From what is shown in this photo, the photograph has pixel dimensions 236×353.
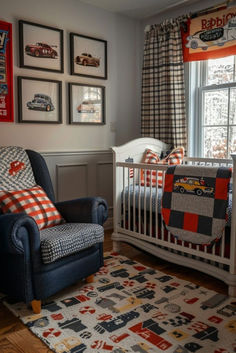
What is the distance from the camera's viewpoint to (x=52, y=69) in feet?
10.0

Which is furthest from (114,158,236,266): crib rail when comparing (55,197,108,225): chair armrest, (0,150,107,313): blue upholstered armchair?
(0,150,107,313): blue upholstered armchair

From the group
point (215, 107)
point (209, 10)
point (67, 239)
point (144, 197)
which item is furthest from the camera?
point (215, 107)

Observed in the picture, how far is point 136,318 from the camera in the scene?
1843mm

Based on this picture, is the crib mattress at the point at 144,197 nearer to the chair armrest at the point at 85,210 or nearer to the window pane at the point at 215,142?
the chair armrest at the point at 85,210

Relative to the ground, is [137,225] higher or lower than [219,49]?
lower

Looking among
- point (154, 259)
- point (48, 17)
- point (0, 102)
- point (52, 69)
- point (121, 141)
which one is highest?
point (48, 17)

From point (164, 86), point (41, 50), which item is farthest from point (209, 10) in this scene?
point (41, 50)

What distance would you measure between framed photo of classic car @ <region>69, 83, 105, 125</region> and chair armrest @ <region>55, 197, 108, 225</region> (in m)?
1.14

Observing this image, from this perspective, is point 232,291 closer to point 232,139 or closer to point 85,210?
point 85,210

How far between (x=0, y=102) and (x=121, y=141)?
142 cm

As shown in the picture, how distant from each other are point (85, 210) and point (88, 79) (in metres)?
1.61

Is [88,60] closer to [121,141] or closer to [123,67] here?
[123,67]

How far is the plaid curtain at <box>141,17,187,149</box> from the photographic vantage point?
3.26 metres

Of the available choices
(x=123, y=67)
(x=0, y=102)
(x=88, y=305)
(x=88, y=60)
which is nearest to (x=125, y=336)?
(x=88, y=305)
